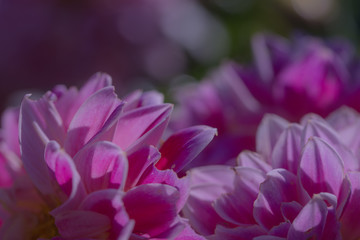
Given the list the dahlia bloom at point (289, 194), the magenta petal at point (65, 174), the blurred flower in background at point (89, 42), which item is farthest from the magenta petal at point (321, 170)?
the blurred flower in background at point (89, 42)

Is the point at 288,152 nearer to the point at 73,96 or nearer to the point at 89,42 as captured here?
the point at 73,96

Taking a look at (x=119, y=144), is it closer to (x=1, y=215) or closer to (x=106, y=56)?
(x=1, y=215)

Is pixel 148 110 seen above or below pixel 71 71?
above

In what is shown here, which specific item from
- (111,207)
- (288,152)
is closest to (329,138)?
(288,152)

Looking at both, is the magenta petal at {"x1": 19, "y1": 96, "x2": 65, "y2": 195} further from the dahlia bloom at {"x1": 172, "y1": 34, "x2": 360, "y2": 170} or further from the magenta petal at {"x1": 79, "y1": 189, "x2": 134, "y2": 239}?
the dahlia bloom at {"x1": 172, "y1": 34, "x2": 360, "y2": 170}

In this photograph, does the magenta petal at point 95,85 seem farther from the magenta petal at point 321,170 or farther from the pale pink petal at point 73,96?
the magenta petal at point 321,170

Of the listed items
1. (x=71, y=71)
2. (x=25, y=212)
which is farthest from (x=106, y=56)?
(x=25, y=212)
